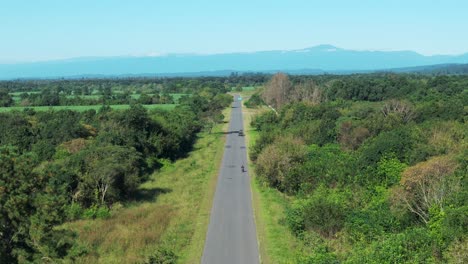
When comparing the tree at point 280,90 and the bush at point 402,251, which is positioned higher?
the tree at point 280,90

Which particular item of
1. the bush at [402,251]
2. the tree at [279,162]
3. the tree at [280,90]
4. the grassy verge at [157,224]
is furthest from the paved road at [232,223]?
the tree at [280,90]

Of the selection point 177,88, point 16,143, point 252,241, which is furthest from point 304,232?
point 177,88

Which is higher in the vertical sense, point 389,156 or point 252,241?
point 389,156

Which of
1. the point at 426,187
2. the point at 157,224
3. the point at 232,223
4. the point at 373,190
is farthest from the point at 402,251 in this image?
the point at 157,224

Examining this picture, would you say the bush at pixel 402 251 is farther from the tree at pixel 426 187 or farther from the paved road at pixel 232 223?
the paved road at pixel 232 223

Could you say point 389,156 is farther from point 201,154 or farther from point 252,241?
point 201,154

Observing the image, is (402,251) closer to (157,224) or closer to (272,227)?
(272,227)

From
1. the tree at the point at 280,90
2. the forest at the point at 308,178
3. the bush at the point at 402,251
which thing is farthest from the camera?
the tree at the point at 280,90
